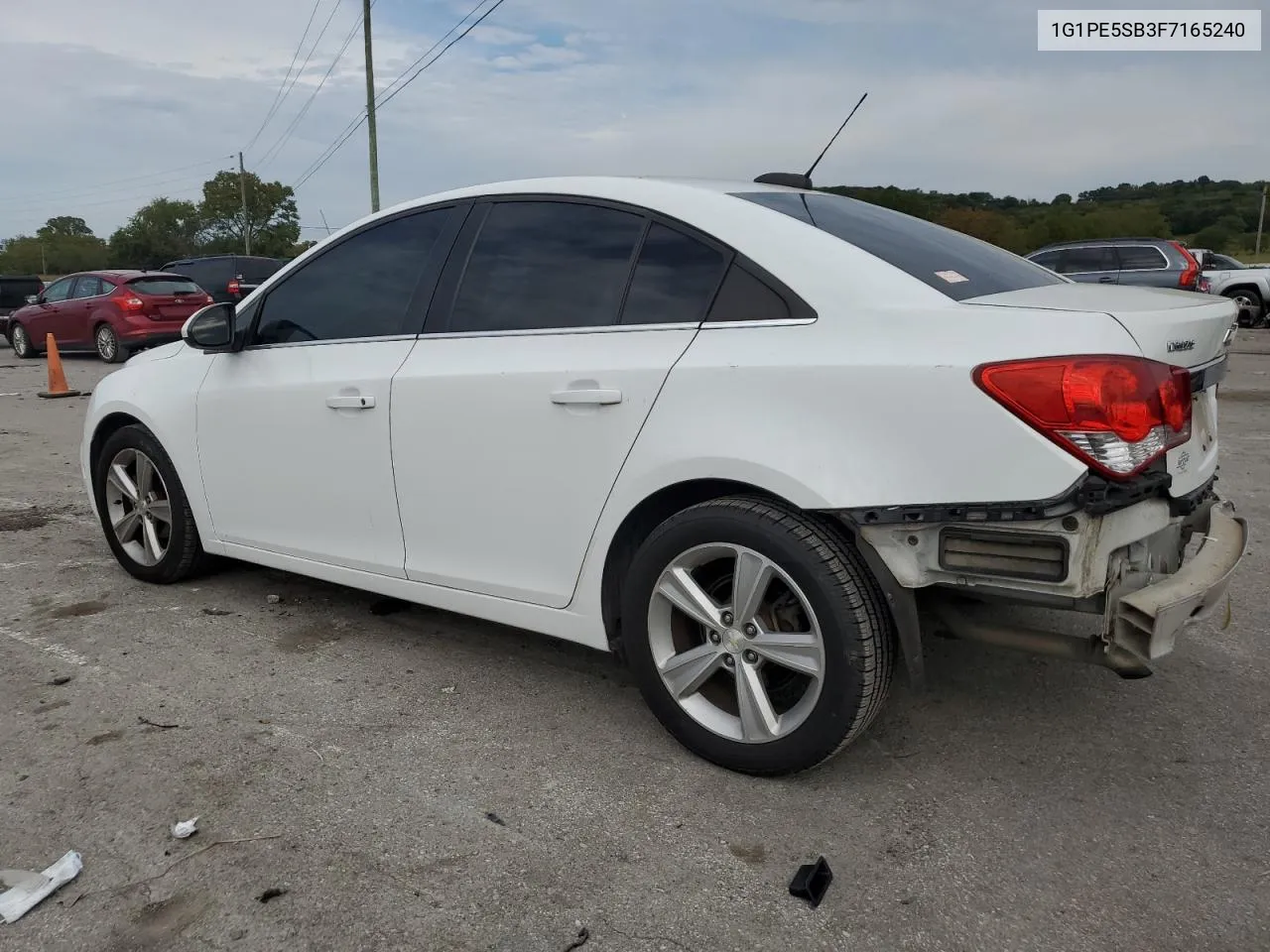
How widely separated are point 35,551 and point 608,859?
4253 mm

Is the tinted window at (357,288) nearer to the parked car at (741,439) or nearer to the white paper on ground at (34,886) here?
the parked car at (741,439)

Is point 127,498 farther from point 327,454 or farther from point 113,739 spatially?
point 113,739

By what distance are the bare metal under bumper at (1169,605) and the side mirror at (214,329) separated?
3.37m

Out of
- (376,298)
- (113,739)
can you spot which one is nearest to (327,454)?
(376,298)

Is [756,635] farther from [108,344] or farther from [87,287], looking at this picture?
[87,287]

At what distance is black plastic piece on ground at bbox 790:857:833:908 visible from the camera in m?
2.28

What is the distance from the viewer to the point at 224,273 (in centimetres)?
1966

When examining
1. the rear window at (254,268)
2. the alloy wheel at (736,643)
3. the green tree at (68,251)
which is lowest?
the alloy wheel at (736,643)

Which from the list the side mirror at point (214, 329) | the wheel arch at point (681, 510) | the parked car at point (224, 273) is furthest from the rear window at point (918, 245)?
the parked car at point (224, 273)

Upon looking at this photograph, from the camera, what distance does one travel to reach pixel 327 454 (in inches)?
145

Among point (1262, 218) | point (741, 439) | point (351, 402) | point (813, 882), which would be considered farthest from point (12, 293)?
point (1262, 218)

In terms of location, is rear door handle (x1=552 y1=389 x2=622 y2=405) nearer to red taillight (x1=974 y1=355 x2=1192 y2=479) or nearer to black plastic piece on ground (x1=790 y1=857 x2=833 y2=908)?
red taillight (x1=974 y1=355 x2=1192 y2=479)

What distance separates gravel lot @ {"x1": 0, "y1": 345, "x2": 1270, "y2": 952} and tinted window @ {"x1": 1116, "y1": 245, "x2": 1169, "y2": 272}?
12974 mm

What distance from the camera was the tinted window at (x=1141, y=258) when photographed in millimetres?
15211
